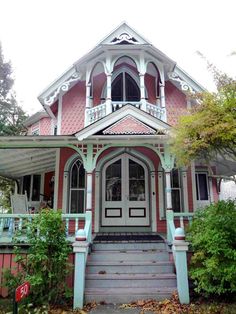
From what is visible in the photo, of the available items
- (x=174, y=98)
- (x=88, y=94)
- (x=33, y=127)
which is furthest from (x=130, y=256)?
(x=33, y=127)

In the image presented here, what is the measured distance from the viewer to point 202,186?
11016 mm

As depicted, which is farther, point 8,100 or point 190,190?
point 8,100

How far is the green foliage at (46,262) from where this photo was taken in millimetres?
5635

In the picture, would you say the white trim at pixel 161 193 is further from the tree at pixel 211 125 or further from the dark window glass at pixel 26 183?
the dark window glass at pixel 26 183

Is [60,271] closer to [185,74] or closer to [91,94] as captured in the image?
[91,94]

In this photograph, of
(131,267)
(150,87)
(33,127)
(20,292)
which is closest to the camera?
(20,292)

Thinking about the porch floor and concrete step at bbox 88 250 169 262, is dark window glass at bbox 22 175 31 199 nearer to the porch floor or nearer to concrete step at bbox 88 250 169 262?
the porch floor

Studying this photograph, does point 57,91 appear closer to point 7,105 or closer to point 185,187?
point 185,187

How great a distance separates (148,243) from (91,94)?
20.6ft

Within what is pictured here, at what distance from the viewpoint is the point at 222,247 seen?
5590 mm

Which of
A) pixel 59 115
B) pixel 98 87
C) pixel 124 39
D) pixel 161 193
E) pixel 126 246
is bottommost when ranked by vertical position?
pixel 126 246

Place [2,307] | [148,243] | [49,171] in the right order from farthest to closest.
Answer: [49,171] < [148,243] < [2,307]

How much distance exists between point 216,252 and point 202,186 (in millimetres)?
5706

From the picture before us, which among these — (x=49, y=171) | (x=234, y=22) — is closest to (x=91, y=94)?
(x=49, y=171)
